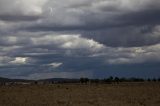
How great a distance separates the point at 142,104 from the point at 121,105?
2083mm

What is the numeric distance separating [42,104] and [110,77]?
523 feet

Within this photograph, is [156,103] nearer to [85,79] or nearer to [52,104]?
[52,104]

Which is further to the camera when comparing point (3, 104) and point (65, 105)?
point (3, 104)

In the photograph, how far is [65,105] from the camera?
124ft

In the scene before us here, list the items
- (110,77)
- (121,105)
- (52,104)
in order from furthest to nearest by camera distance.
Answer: (110,77) → (52,104) → (121,105)

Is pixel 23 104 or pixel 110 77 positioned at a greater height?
pixel 110 77

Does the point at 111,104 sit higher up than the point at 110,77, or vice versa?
the point at 110,77

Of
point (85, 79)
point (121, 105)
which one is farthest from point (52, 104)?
point (85, 79)

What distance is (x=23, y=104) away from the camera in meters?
39.8

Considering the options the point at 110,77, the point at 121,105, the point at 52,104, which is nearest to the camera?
the point at 121,105

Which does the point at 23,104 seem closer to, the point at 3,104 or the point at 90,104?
the point at 3,104

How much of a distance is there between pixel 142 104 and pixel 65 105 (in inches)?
278

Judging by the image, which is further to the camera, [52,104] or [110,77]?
[110,77]

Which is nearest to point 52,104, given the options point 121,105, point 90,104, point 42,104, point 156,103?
point 42,104
